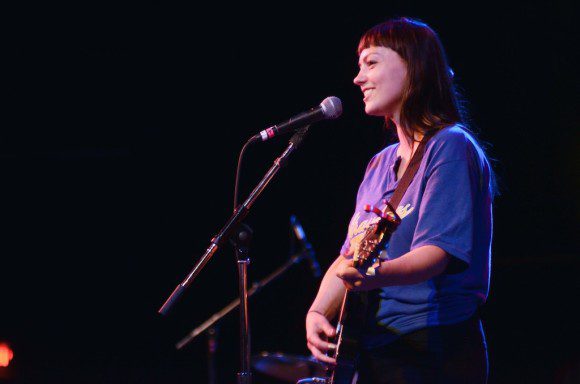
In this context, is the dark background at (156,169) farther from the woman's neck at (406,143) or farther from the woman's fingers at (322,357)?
the woman's fingers at (322,357)

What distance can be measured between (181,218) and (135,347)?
113 centimetres

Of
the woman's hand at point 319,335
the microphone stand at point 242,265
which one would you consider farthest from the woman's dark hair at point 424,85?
the woman's hand at point 319,335

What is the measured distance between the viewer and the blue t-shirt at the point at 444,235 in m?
1.71

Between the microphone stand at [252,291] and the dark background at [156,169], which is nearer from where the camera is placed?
the microphone stand at [252,291]

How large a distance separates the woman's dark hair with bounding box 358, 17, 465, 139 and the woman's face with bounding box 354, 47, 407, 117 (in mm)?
20

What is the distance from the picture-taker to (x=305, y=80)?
4.81 metres

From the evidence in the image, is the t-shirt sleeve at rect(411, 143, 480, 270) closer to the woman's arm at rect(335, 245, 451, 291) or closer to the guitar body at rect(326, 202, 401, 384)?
the woman's arm at rect(335, 245, 451, 291)

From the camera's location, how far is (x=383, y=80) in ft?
6.84

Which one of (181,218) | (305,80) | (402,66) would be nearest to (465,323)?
(402,66)

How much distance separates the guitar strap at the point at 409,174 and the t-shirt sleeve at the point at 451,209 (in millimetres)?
107

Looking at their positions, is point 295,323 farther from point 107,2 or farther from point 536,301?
point 107,2

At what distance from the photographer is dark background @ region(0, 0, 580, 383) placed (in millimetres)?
4812

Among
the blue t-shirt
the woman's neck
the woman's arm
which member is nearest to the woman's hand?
the blue t-shirt

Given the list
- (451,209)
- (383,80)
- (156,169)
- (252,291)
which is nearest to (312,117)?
(383,80)
